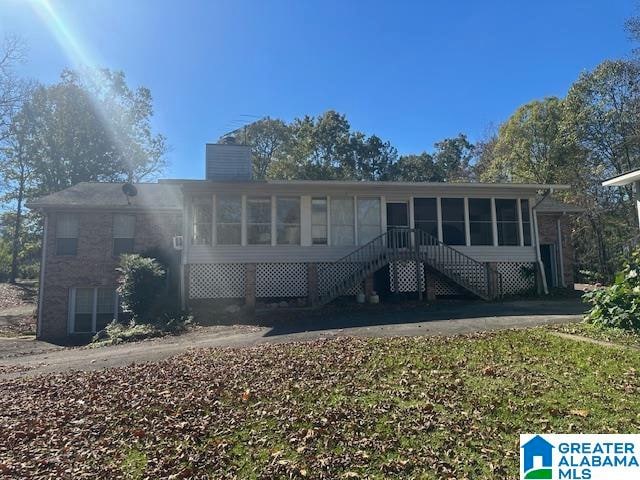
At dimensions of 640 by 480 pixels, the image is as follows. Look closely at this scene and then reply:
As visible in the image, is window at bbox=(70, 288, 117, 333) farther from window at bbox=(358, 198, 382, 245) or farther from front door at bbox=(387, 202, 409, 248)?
front door at bbox=(387, 202, 409, 248)

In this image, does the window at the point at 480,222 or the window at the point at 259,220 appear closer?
the window at the point at 259,220

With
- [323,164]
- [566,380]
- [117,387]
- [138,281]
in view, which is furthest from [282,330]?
[323,164]

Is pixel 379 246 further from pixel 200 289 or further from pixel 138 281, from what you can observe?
pixel 138 281

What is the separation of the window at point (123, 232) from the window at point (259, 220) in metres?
5.19

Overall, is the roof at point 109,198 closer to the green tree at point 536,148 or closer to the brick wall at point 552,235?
the brick wall at point 552,235

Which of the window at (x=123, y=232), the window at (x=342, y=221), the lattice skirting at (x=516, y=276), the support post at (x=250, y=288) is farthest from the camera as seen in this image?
the window at (x=123, y=232)

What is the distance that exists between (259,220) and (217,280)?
2.62m

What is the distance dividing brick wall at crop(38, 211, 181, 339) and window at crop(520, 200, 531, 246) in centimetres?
1405

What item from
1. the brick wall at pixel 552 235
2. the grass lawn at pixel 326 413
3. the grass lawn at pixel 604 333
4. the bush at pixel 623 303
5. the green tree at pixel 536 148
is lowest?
the grass lawn at pixel 326 413

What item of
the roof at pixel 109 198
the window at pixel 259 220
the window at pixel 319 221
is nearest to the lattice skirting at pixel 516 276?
the window at pixel 319 221

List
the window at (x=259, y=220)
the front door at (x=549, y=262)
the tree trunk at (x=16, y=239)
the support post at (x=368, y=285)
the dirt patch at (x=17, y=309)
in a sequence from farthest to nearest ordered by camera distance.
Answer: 1. the tree trunk at (x=16, y=239)
2. the front door at (x=549, y=262)
3. the dirt patch at (x=17, y=309)
4. the window at (x=259, y=220)
5. the support post at (x=368, y=285)

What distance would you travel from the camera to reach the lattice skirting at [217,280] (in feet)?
48.6

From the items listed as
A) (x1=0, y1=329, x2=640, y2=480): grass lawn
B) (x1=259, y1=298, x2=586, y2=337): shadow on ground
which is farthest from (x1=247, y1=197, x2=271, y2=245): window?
(x1=0, y1=329, x2=640, y2=480): grass lawn

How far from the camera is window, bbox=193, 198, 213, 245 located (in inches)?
600
